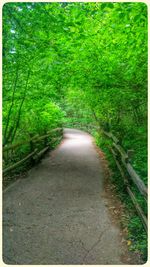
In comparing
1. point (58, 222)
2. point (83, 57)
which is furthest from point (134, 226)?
point (83, 57)

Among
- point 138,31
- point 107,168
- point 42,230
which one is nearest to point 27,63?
point 138,31

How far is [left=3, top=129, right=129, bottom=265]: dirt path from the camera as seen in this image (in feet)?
14.6

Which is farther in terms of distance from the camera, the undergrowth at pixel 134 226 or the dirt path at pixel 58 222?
the undergrowth at pixel 134 226

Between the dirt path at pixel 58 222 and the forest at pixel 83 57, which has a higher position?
the forest at pixel 83 57

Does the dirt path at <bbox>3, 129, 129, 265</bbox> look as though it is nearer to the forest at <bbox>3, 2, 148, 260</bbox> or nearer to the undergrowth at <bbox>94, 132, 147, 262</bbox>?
the undergrowth at <bbox>94, 132, 147, 262</bbox>

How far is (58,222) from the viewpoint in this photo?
555 centimetres

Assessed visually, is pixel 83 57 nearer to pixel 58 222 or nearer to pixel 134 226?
pixel 58 222

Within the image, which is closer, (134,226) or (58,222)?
(134,226)

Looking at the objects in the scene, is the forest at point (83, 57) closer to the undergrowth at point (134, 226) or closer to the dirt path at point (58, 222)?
the undergrowth at point (134, 226)

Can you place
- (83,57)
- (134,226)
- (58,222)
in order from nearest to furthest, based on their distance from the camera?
(134,226), (58,222), (83,57)

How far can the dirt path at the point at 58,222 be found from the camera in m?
4.44

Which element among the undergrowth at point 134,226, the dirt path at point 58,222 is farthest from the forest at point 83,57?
the dirt path at point 58,222

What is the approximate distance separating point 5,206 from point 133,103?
16.1 ft

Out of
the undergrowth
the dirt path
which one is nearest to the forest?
the undergrowth
